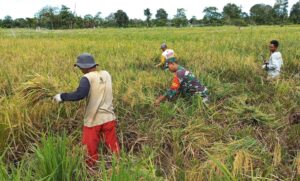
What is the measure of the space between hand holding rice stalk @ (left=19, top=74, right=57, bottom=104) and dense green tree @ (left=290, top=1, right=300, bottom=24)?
195 feet

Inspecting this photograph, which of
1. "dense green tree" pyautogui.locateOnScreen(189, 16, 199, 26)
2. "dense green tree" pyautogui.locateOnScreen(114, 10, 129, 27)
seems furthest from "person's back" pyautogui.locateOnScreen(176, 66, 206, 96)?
"dense green tree" pyautogui.locateOnScreen(189, 16, 199, 26)

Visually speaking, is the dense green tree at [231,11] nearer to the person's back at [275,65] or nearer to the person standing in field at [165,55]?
the person standing in field at [165,55]

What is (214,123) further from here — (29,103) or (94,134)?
(29,103)

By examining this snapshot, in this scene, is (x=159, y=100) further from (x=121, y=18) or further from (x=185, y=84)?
(x=121, y=18)

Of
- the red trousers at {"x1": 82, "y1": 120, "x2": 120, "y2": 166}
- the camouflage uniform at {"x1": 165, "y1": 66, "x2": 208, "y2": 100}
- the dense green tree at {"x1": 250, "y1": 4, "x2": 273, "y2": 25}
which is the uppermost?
the dense green tree at {"x1": 250, "y1": 4, "x2": 273, "y2": 25}

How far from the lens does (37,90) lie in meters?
4.11

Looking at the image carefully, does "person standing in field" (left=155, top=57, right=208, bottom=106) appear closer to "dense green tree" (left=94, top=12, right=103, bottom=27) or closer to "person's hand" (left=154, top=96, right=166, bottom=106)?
"person's hand" (left=154, top=96, right=166, bottom=106)

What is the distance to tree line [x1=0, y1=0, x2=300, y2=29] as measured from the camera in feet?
174

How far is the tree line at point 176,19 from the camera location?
174 feet

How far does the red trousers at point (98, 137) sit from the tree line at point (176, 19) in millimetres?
46418

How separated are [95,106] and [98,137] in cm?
32

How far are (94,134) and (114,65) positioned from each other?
3131mm

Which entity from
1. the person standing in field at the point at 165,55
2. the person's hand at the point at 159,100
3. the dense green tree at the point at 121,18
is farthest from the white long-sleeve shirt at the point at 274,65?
the dense green tree at the point at 121,18

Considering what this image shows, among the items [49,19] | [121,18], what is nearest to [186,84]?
[49,19]
